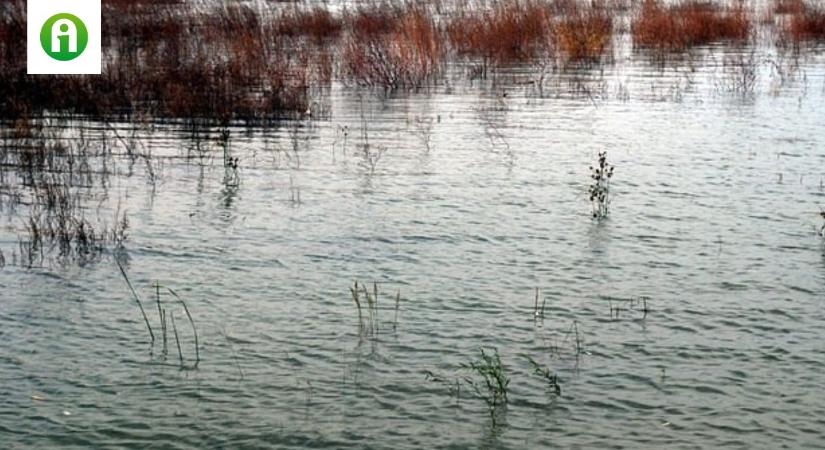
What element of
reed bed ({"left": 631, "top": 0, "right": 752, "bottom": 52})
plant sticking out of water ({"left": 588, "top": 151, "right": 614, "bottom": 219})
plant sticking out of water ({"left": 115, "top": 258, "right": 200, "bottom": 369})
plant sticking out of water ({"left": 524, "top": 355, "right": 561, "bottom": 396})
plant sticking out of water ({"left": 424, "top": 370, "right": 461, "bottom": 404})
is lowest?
plant sticking out of water ({"left": 424, "top": 370, "right": 461, "bottom": 404})

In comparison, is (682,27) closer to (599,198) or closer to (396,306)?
(599,198)

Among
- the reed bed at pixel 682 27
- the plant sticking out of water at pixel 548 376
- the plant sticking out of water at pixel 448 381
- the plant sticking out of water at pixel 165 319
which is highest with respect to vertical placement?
the reed bed at pixel 682 27

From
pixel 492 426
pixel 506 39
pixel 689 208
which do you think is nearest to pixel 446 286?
pixel 492 426

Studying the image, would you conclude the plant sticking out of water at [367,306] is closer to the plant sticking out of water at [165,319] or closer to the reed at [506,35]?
the plant sticking out of water at [165,319]

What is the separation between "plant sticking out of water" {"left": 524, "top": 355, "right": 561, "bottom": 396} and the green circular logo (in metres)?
16.3

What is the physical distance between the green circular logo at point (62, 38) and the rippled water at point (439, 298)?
19.2 feet

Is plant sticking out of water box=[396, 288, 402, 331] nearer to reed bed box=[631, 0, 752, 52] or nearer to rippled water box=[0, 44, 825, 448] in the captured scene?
rippled water box=[0, 44, 825, 448]

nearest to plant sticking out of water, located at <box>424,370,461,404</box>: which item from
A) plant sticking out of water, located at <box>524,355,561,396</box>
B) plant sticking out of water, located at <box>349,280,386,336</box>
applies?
plant sticking out of water, located at <box>524,355,561,396</box>

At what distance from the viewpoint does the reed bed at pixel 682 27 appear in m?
29.5

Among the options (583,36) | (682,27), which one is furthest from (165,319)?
(682,27)

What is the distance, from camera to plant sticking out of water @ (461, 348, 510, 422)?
7750 mm

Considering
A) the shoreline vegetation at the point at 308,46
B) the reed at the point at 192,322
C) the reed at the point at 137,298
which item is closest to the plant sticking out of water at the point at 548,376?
the reed at the point at 192,322

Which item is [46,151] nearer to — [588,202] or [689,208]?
[588,202]

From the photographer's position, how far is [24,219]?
12.9 m
